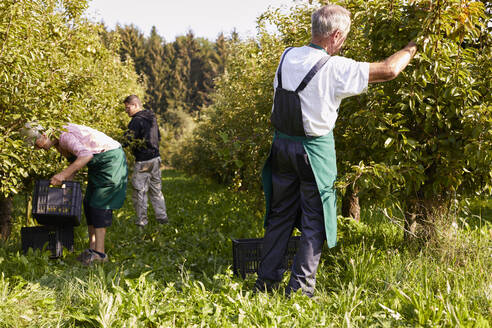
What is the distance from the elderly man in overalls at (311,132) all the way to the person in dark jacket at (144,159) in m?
3.79

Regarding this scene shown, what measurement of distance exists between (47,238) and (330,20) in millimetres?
3612

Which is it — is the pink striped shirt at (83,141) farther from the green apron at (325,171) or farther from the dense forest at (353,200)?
the green apron at (325,171)

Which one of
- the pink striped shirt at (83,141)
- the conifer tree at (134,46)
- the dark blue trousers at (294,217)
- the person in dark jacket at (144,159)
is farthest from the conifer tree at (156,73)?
the dark blue trousers at (294,217)

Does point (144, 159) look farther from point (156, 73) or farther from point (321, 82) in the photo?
point (156, 73)

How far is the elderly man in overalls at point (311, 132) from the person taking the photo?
269cm

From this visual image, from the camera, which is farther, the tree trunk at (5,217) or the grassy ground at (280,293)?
the tree trunk at (5,217)

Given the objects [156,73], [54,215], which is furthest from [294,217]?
[156,73]

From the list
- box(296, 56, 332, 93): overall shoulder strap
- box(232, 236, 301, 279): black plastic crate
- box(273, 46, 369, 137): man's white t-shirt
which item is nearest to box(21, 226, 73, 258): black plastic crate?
box(232, 236, 301, 279): black plastic crate

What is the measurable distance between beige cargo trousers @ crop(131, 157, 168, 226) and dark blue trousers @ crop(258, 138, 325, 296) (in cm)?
371

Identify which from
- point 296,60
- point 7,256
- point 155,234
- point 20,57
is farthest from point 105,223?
point 296,60

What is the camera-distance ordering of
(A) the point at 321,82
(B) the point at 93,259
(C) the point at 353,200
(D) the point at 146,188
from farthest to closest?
(D) the point at 146,188, (C) the point at 353,200, (B) the point at 93,259, (A) the point at 321,82

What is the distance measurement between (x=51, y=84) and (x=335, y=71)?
118 inches

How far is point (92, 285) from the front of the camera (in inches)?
115

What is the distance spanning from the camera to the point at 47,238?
14.7ft
